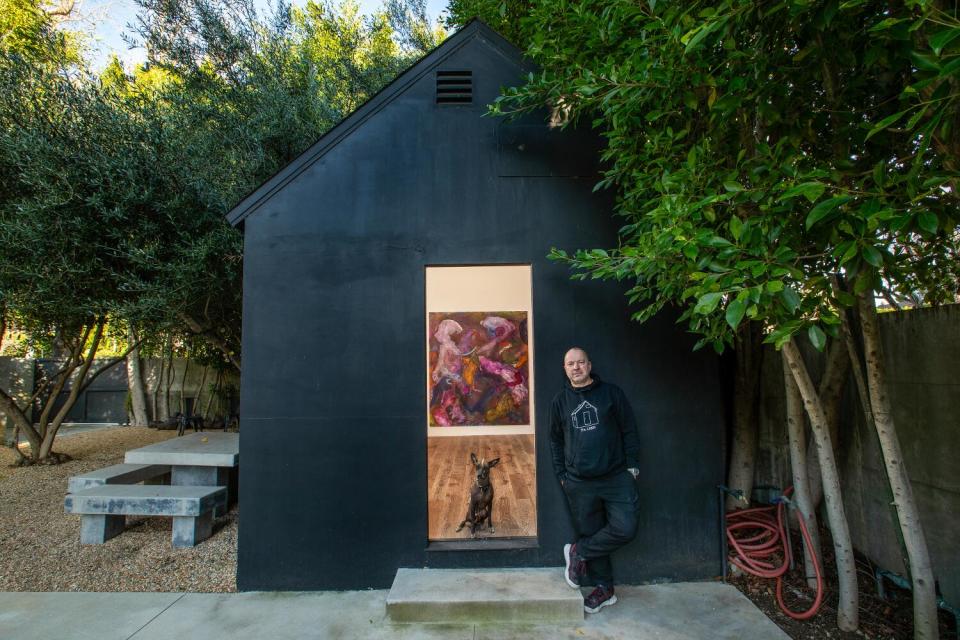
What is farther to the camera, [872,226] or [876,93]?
[876,93]

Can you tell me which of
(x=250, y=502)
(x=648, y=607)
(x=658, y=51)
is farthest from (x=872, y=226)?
(x=250, y=502)

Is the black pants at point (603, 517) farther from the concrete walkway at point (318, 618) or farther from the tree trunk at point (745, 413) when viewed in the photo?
the tree trunk at point (745, 413)

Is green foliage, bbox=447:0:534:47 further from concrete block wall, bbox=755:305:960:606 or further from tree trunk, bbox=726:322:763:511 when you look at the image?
concrete block wall, bbox=755:305:960:606

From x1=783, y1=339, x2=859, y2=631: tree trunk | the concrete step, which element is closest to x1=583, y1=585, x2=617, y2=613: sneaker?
the concrete step

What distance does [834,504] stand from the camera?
10.7 feet

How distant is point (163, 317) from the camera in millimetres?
5754

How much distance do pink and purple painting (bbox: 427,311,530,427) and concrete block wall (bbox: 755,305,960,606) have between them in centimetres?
292

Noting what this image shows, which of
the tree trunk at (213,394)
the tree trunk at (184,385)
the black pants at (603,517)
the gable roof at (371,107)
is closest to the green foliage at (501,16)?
the gable roof at (371,107)

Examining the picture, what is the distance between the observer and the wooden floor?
4.37m

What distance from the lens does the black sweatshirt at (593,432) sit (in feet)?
11.0

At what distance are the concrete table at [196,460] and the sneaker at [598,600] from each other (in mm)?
3616

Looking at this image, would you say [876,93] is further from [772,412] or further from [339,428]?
[339,428]

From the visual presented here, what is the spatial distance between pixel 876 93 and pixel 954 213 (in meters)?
1.51

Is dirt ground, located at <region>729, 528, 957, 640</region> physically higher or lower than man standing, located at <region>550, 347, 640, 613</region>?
lower
